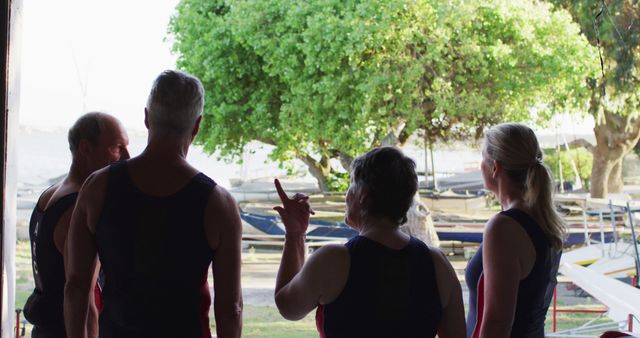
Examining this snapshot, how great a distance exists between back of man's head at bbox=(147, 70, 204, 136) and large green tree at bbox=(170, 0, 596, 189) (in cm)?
328

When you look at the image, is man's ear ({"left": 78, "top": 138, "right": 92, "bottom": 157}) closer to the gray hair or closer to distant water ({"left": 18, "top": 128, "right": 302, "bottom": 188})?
the gray hair

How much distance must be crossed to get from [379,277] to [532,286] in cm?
44

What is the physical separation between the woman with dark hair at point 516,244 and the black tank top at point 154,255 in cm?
55

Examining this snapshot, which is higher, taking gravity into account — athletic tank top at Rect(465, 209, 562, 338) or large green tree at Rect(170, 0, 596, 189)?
large green tree at Rect(170, 0, 596, 189)

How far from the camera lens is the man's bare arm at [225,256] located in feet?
4.21

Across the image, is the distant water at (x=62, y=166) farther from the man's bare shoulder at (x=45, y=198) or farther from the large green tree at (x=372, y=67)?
the man's bare shoulder at (x=45, y=198)

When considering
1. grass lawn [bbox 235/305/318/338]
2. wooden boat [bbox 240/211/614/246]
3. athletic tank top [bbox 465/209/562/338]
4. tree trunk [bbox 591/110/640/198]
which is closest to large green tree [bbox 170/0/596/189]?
tree trunk [bbox 591/110/640/198]

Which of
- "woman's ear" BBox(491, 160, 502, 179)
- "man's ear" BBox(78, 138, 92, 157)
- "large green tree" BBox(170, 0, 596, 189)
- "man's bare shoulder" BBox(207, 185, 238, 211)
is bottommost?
"man's bare shoulder" BBox(207, 185, 238, 211)

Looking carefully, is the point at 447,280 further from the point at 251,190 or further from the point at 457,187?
the point at 457,187

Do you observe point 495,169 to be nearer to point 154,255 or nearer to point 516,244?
point 516,244

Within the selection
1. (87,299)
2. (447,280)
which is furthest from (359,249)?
(87,299)

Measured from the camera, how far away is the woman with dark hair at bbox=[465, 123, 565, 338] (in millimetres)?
1442

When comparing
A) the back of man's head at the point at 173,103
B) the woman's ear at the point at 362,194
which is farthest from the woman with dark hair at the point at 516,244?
the back of man's head at the point at 173,103

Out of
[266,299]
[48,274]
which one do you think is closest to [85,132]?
[48,274]
